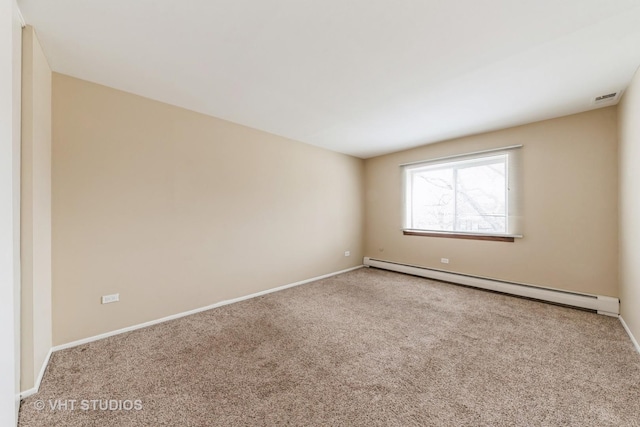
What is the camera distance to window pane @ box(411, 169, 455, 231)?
424 cm

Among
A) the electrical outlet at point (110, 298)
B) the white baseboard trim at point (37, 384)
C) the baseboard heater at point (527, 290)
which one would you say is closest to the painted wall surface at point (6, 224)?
the white baseboard trim at point (37, 384)

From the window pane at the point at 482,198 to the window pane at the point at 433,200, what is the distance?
148 mm

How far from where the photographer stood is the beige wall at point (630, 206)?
84.5 inches

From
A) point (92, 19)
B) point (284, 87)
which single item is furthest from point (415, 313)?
point (92, 19)

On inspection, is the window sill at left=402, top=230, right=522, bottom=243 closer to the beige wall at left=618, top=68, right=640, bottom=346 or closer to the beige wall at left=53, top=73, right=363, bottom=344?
the beige wall at left=618, top=68, right=640, bottom=346

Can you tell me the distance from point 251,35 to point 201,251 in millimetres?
2358

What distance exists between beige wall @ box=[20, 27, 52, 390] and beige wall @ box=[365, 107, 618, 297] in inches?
189

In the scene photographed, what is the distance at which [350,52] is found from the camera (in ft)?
6.33

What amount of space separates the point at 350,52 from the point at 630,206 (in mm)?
3000

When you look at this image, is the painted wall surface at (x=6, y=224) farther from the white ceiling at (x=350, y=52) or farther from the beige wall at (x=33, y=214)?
the white ceiling at (x=350, y=52)

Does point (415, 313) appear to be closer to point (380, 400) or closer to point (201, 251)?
point (380, 400)

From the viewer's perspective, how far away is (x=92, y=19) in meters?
1.61

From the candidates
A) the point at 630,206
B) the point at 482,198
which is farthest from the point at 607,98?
the point at 482,198

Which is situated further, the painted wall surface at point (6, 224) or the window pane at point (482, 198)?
the window pane at point (482, 198)
